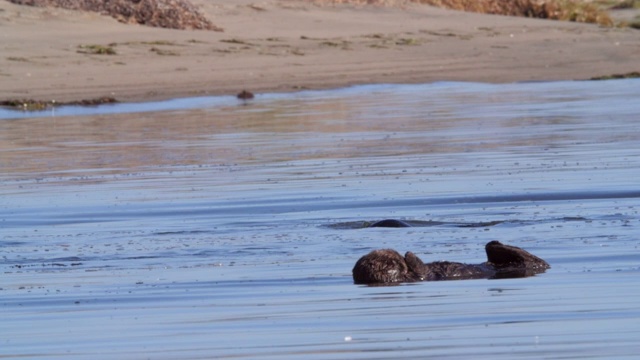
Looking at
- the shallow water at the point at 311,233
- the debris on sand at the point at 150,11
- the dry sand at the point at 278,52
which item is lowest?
the dry sand at the point at 278,52

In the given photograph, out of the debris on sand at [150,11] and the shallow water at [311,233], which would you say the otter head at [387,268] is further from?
the debris on sand at [150,11]

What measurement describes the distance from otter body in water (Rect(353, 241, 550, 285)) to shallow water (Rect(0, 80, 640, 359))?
103mm

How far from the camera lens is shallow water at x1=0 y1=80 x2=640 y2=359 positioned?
5.88 meters

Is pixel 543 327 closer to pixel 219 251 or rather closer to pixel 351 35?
pixel 219 251

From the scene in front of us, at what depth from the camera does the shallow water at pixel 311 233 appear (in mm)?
5879

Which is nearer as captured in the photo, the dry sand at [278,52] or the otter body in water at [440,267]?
the otter body in water at [440,267]

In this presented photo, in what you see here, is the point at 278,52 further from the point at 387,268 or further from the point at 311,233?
the point at 387,268

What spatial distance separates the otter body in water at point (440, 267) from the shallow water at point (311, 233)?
0.34 feet

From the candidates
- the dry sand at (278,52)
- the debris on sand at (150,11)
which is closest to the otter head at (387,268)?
the dry sand at (278,52)

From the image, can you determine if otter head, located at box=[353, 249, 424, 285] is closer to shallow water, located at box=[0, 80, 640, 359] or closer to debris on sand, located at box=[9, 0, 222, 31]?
shallow water, located at box=[0, 80, 640, 359]

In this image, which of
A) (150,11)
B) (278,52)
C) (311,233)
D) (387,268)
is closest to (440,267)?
(387,268)

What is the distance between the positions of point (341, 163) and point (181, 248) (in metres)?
4.75

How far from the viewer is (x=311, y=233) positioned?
8.85m

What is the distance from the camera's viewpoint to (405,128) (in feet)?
54.0
